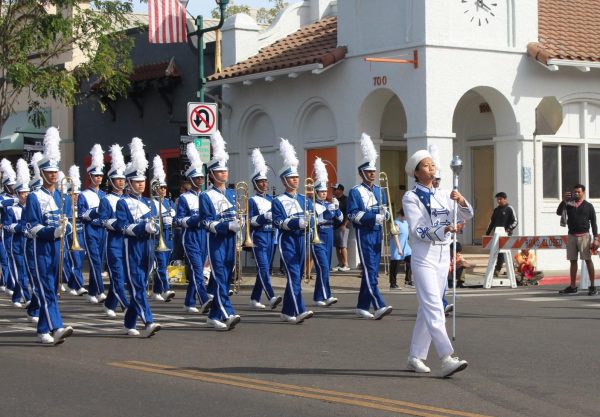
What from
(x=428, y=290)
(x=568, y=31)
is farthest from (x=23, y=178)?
(x=568, y=31)

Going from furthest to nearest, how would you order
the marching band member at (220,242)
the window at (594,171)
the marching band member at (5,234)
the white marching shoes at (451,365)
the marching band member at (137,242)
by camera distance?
the window at (594,171) < the marching band member at (5,234) < the marching band member at (220,242) < the marching band member at (137,242) < the white marching shoes at (451,365)

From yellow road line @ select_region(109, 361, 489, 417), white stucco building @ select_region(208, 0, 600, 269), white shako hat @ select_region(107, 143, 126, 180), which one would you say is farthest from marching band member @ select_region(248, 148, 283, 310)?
white stucco building @ select_region(208, 0, 600, 269)

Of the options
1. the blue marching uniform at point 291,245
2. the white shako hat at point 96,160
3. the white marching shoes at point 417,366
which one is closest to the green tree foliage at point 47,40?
the white shako hat at point 96,160

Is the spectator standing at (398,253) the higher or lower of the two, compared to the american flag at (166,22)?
lower

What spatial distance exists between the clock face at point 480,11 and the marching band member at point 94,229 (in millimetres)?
9236

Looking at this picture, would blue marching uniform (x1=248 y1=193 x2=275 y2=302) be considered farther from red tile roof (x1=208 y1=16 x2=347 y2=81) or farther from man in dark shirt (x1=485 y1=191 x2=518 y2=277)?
red tile roof (x1=208 y1=16 x2=347 y2=81)

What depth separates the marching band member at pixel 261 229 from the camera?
18.3 metres

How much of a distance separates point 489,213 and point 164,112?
9.73 m

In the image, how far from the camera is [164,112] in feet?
110

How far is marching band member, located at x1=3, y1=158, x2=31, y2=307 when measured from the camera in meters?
19.4

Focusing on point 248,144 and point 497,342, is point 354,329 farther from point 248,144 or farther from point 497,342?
point 248,144

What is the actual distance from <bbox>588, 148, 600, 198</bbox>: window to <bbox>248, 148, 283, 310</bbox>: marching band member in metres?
11.8

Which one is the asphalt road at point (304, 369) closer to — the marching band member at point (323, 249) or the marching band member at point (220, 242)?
the marching band member at point (220, 242)

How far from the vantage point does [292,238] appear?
16594 millimetres
